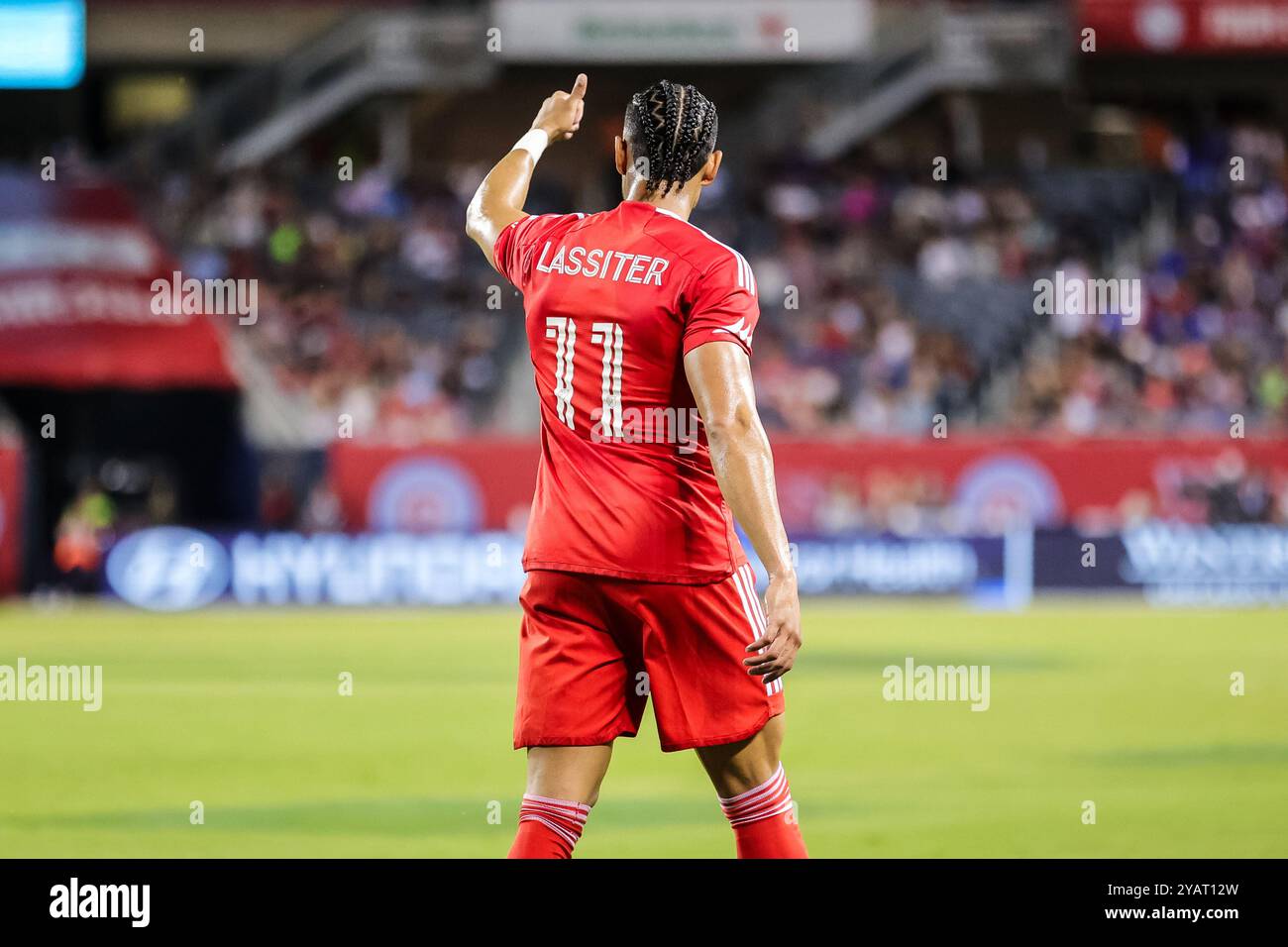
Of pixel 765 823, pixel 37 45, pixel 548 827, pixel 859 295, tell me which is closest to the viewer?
pixel 548 827

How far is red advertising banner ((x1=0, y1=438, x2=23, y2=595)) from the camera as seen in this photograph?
67.3 feet

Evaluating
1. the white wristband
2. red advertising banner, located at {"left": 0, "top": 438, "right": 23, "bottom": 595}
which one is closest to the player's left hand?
the white wristband

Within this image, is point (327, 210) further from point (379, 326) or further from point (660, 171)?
point (660, 171)

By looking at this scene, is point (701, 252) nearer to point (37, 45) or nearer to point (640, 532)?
point (640, 532)

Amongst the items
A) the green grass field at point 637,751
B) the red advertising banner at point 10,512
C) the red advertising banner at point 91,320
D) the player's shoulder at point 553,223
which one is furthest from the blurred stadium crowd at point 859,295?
the player's shoulder at point 553,223

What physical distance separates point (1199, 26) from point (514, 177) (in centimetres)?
2483

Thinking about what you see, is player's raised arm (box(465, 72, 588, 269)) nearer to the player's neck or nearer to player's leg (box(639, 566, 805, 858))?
the player's neck

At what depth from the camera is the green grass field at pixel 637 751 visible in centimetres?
789

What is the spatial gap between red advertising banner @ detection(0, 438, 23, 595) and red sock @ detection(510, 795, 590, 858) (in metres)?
17.0

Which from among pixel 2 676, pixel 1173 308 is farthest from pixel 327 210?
pixel 2 676

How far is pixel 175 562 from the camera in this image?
20078 mm

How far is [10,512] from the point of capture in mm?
20531

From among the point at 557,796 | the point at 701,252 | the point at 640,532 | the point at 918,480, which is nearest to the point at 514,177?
the point at 701,252
